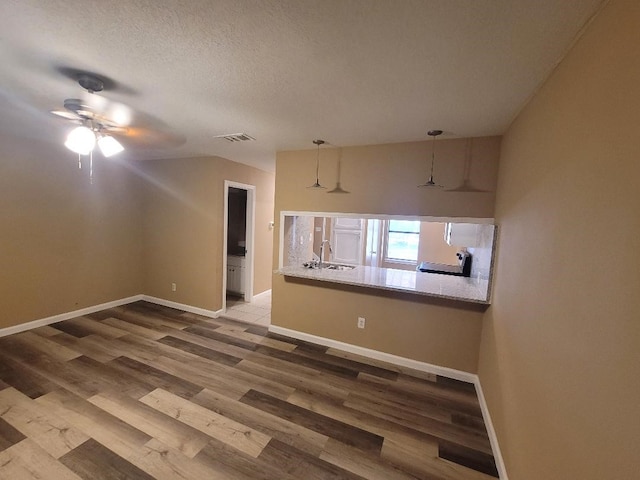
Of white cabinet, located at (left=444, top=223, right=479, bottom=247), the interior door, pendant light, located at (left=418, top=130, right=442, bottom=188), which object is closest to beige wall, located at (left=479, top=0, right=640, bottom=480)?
pendant light, located at (left=418, top=130, right=442, bottom=188)

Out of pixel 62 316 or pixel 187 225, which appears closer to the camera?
pixel 62 316

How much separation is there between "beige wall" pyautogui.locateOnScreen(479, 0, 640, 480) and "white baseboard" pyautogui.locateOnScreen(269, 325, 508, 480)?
0.24 metres

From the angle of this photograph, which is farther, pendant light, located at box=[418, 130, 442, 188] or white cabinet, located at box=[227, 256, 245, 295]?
white cabinet, located at box=[227, 256, 245, 295]

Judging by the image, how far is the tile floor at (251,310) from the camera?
4.09 meters

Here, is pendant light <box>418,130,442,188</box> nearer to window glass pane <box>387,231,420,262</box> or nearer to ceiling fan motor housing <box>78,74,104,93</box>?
ceiling fan motor housing <box>78,74,104,93</box>

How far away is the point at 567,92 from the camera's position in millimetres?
1291

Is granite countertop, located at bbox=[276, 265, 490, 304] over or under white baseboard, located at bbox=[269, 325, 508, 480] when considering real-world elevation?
over

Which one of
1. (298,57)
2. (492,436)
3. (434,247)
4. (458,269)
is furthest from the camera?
(434,247)

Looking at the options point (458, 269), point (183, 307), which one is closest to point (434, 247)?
point (458, 269)

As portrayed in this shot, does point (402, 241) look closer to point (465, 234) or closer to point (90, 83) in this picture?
point (465, 234)

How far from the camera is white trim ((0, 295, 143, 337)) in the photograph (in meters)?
3.23

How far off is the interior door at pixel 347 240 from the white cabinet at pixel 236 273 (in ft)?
7.63

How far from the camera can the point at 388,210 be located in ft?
9.75

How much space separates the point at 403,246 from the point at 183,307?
4.66 m
